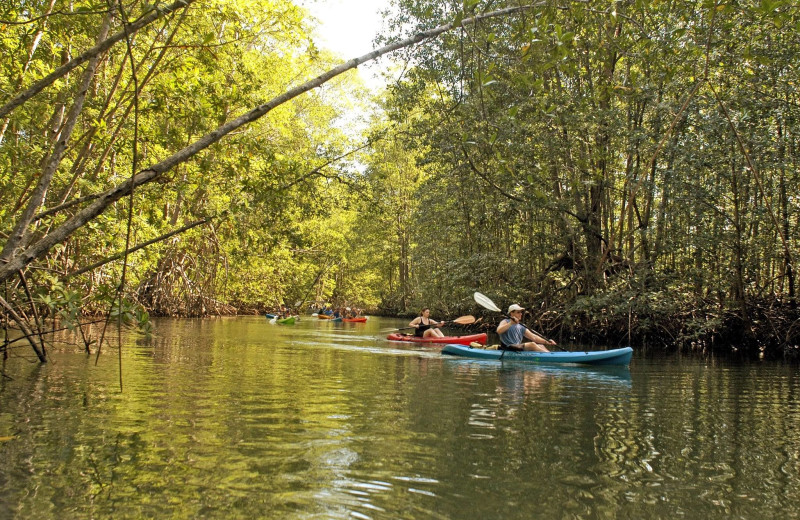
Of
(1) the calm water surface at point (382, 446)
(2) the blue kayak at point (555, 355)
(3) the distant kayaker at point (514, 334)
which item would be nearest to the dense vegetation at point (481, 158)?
(1) the calm water surface at point (382, 446)

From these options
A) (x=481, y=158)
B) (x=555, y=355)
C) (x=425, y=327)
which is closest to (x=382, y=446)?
(x=555, y=355)

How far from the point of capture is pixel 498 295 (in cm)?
1664

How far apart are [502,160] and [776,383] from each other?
5.92 m

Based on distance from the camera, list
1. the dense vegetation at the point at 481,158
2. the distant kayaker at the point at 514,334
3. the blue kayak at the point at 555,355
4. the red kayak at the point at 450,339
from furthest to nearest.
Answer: the red kayak at the point at 450,339 < the distant kayaker at the point at 514,334 < the blue kayak at the point at 555,355 < the dense vegetation at the point at 481,158

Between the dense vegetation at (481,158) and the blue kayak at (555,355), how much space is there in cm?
275

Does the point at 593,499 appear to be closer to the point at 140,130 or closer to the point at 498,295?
the point at 140,130

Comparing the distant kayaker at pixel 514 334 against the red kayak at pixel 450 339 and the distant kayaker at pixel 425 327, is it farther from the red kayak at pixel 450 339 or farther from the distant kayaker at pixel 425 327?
the distant kayaker at pixel 425 327

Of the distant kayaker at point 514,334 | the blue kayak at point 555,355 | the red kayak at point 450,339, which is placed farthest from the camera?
the red kayak at point 450,339

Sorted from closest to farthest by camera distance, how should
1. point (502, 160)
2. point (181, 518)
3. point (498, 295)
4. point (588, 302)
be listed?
point (181, 518), point (502, 160), point (588, 302), point (498, 295)

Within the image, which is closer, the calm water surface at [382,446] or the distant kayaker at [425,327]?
the calm water surface at [382,446]

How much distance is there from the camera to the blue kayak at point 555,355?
9.27 meters

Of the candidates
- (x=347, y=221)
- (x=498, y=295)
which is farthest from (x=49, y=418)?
(x=347, y=221)

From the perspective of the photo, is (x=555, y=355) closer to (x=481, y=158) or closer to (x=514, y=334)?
(x=514, y=334)

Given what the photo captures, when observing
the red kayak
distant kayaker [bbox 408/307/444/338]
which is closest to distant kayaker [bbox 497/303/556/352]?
the red kayak
